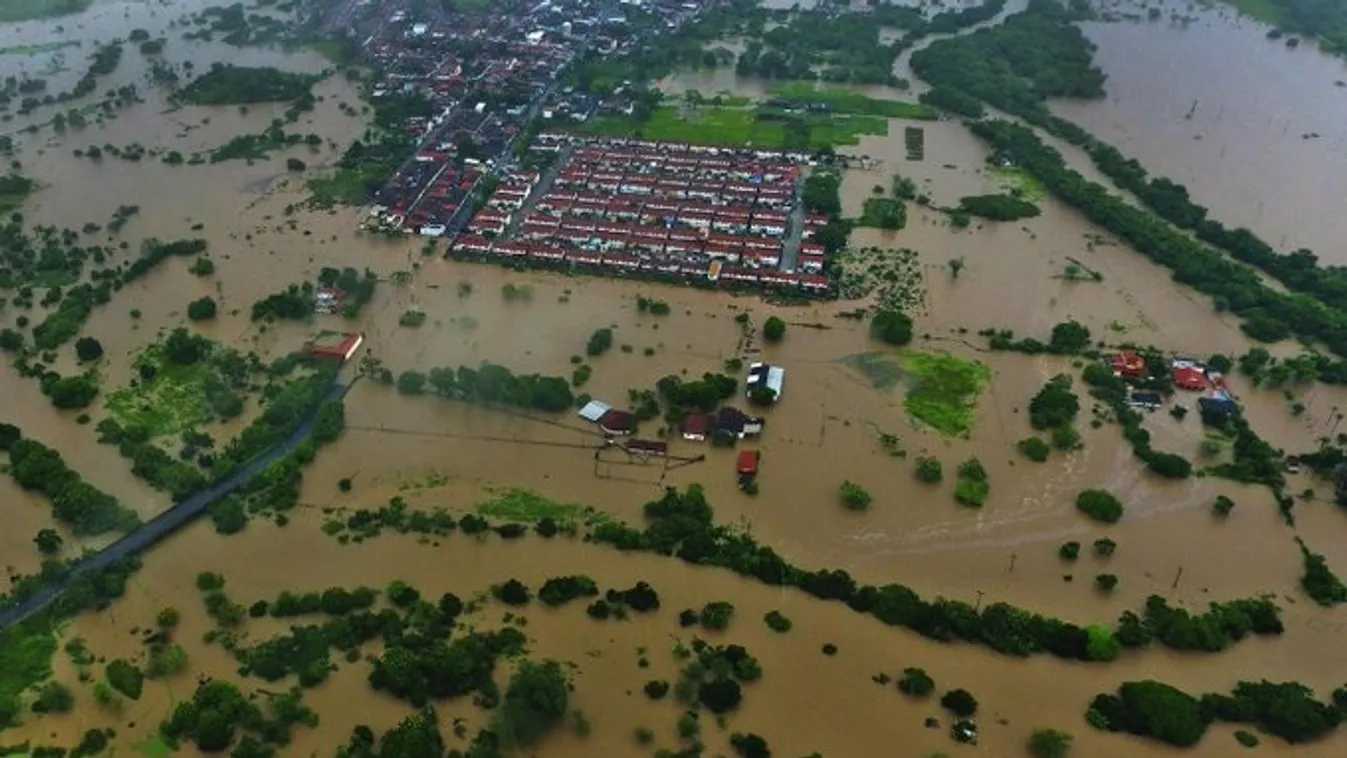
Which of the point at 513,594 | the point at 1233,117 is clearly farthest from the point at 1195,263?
the point at 513,594

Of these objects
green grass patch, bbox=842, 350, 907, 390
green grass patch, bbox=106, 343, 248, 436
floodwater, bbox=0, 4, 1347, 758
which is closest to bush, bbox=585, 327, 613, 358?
floodwater, bbox=0, 4, 1347, 758

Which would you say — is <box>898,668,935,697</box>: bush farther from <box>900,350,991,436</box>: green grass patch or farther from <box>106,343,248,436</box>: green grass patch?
<box>106,343,248,436</box>: green grass patch

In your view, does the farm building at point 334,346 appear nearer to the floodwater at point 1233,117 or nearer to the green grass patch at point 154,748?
the green grass patch at point 154,748

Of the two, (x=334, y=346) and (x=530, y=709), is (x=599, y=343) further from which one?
(x=530, y=709)

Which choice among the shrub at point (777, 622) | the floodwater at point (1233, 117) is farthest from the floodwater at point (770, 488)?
the floodwater at point (1233, 117)

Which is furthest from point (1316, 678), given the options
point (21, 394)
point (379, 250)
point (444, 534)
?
point (21, 394)

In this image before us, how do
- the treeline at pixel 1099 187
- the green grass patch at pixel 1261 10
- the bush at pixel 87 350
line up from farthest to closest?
the green grass patch at pixel 1261 10 < the treeline at pixel 1099 187 < the bush at pixel 87 350

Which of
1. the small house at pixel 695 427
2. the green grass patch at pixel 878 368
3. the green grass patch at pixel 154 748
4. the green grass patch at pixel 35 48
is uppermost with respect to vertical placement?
the green grass patch at pixel 35 48
